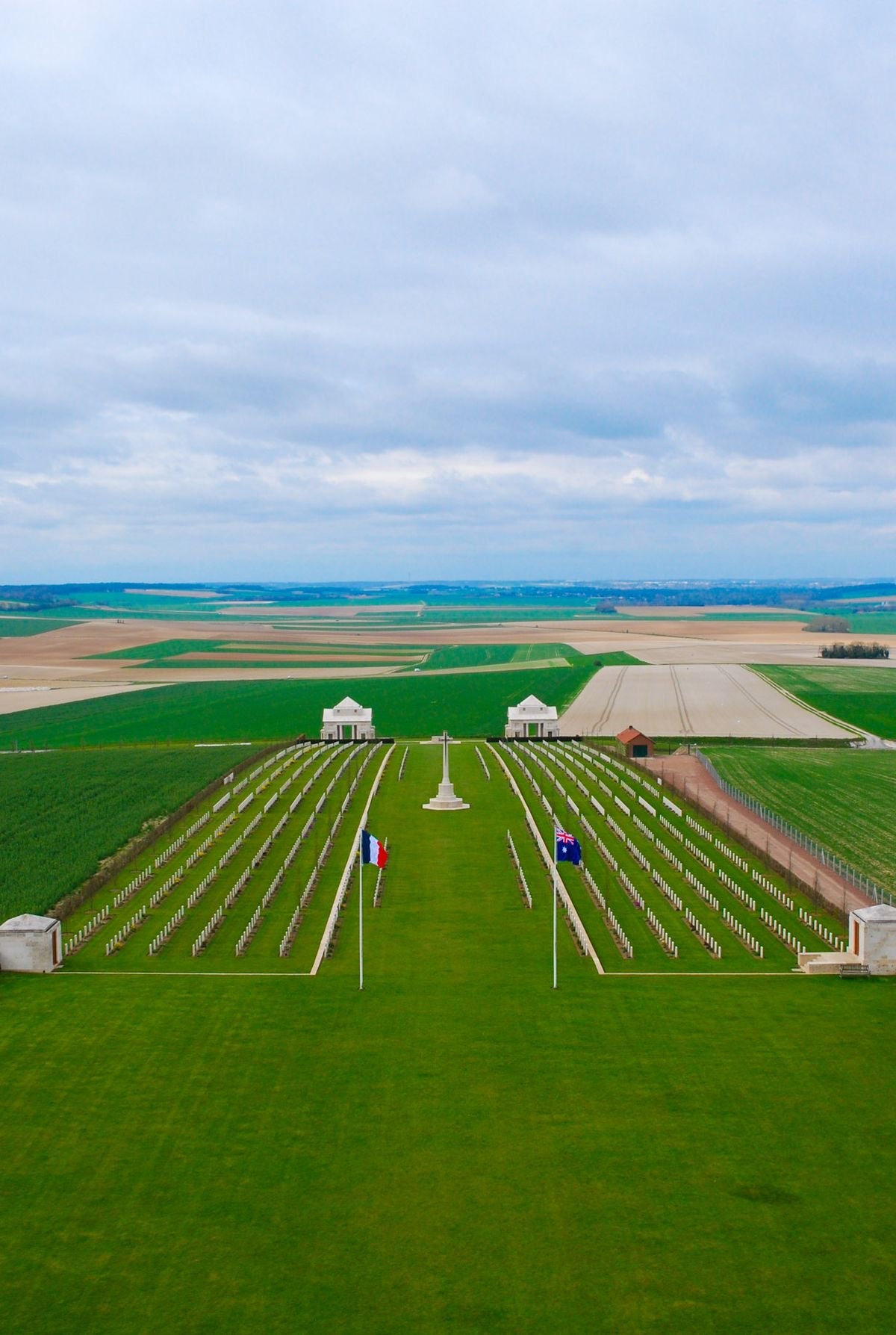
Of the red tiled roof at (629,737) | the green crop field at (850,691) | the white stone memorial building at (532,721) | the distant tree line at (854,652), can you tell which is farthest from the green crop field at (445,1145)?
the distant tree line at (854,652)

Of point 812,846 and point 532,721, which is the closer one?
point 812,846

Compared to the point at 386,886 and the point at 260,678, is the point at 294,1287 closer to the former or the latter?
the point at 386,886

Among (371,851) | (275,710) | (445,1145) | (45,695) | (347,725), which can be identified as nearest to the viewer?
(445,1145)

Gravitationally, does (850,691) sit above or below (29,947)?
above

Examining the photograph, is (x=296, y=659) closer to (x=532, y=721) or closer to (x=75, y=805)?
(x=532, y=721)

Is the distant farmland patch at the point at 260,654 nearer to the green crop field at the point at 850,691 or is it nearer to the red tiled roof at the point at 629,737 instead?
the green crop field at the point at 850,691

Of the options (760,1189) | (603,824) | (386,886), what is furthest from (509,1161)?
(603,824)

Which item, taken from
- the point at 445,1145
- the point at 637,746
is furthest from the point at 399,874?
the point at 637,746

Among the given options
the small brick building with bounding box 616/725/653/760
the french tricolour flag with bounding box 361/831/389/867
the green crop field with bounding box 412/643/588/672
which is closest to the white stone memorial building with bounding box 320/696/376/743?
the small brick building with bounding box 616/725/653/760
